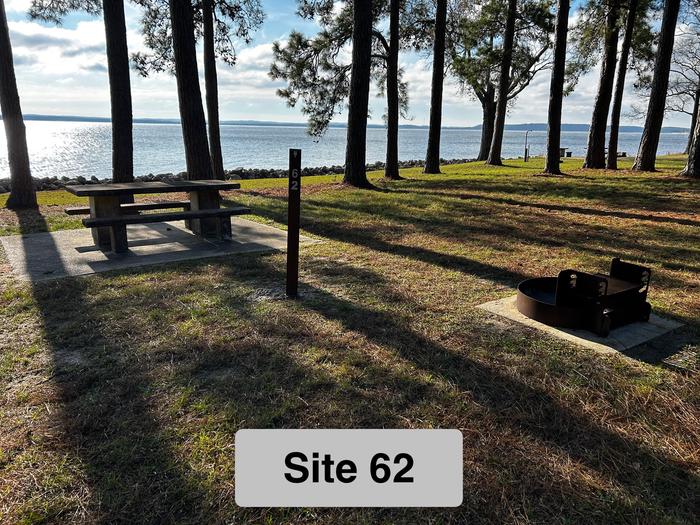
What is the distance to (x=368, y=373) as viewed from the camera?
3027 millimetres

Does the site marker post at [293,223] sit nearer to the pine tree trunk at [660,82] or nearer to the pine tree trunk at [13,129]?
the pine tree trunk at [13,129]

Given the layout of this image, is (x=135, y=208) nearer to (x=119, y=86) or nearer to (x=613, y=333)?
(x=119, y=86)

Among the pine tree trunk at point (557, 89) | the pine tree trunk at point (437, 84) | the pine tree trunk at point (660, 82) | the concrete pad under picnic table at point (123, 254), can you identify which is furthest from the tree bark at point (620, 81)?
the concrete pad under picnic table at point (123, 254)

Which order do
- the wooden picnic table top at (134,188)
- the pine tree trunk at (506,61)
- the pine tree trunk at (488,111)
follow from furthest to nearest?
the pine tree trunk at (488,111) < the pine tree trunk at (506,61) < the wooden picnic table top at (134,188)

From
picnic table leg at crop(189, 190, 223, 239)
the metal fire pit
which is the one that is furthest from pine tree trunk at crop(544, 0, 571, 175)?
the metal fire pit

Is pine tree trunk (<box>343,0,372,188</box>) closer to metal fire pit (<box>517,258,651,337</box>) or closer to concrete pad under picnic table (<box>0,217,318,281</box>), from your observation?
concrete pad under picnic table (<box>0,217,318,281</box>)

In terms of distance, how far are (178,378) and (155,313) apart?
4.15ft

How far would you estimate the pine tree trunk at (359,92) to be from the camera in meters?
12.2

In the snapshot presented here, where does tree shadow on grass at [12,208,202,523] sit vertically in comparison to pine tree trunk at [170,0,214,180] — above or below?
below

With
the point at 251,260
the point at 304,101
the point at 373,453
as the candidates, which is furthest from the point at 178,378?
the point at 304,101

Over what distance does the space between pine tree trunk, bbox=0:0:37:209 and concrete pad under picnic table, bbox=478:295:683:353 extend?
996cm

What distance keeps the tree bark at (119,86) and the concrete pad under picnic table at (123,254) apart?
2.78 meters

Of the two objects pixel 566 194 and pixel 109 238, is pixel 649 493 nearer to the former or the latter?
pixel 109 238

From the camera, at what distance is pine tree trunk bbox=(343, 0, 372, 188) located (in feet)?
40.0
